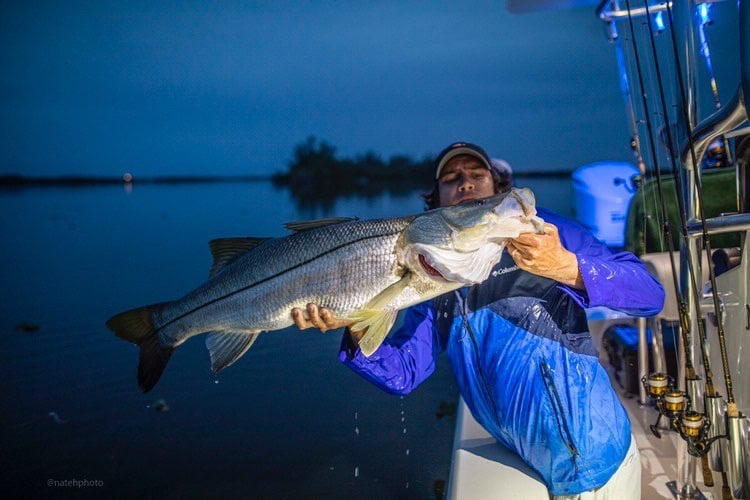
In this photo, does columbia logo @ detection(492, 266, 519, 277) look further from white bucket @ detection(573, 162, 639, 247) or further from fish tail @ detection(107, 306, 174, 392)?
white bucket @ detection(573, 162, 639, 247)

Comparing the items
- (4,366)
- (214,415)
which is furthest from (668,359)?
(4,366)

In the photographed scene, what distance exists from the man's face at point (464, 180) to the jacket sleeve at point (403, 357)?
0.64 m

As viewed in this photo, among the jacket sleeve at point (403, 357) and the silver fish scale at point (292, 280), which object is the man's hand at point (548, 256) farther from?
the jacket sleeve at point (403, 357)

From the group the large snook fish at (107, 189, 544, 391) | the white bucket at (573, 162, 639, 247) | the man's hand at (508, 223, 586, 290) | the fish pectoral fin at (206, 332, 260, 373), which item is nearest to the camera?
the man's hand at (508, 223, 586, 290)

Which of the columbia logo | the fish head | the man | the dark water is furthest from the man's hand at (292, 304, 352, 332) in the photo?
the dark water

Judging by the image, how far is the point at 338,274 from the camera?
2.62 m

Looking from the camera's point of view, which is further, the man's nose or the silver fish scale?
the man's nose

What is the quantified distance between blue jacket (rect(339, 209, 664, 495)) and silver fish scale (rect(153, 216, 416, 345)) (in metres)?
0.32

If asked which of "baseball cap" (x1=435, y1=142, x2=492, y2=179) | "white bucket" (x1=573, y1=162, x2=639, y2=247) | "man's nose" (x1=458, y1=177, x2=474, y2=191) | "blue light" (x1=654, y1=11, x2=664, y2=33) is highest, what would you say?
"blue light" (x1=654, y1=11, x2=664, y2=33)

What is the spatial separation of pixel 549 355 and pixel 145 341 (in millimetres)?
2090

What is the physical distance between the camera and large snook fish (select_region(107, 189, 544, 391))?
2361 mm

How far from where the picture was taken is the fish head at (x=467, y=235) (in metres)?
2.17

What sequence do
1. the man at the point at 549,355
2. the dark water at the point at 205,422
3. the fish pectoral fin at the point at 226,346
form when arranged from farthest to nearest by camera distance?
the dark water at the point at 205,422 → the fish pectoral fin at the point at 226,346 → the man at the point at 549,355

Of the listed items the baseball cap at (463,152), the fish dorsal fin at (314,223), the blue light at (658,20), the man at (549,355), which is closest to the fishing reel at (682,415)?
the man at (549,355)
